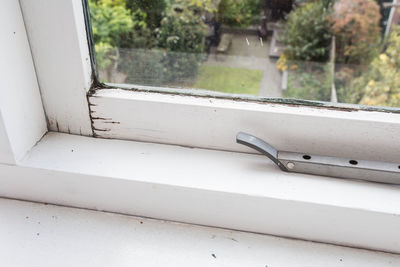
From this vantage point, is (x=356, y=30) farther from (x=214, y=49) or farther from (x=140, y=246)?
(x=140, y=246)

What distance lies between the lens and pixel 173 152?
542 mm

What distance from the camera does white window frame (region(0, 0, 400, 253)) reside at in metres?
0.46

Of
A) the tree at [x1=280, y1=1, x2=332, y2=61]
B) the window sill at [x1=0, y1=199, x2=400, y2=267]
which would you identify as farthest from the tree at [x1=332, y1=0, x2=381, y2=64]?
the window sill at [x1=0, y1=199, x2=400, y2=267]

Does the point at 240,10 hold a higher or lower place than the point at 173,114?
higher

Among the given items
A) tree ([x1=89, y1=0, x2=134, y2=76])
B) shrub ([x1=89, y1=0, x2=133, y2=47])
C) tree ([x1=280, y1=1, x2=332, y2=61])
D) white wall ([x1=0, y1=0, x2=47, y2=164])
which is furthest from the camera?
tree ([x1=280, y1=1, x2=332, y2=61])

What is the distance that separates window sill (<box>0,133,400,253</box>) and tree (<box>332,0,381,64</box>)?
98 cm

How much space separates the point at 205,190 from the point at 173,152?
3.9 inches

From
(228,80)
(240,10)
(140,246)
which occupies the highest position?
(240,10)

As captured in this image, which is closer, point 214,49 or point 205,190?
point 205,190

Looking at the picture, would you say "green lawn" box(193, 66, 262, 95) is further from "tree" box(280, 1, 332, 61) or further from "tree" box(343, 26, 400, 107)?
"tree" box(280, 1, 332, 61)

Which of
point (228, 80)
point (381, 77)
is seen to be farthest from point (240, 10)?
point (381, 77)

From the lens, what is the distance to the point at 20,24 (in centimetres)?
47

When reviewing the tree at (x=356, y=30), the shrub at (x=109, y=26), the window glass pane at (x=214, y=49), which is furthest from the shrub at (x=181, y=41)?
the tree at (x=356, y=30)

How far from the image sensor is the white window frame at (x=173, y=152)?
463 mm
